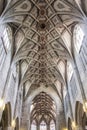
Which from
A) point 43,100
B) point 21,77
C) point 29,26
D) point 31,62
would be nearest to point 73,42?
point 29,26

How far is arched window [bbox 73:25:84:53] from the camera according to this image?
17.2 metres

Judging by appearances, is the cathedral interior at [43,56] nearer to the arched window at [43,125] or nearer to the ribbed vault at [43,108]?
→ the ribbed vault at [43,108]

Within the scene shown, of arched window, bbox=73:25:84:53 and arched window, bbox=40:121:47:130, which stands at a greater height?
arched window, bbox=73:25:84:53

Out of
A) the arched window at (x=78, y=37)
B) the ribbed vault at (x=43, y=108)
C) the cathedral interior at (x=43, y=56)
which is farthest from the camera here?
the ribbed vault at (x=43, y=108)

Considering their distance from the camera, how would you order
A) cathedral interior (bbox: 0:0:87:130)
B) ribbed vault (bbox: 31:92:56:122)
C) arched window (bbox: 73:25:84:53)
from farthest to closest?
ribbed vault (bbox: 31:92:56:122), arched window (bbox: 73:25:84:53), cathedral interior (bbox: 0:0:87:130)

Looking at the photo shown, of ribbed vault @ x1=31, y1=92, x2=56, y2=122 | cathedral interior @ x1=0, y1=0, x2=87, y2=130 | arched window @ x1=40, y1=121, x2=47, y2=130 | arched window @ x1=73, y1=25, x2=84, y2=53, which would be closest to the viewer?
cathedral interior @ x1=0, y1=0, x2=87, y2=130

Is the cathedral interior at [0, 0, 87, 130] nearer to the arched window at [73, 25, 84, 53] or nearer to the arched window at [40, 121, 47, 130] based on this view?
the arched window at [73, 25, 84, 53]

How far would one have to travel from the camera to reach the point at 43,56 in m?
22.3

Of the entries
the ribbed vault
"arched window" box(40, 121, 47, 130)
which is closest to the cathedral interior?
the ribbed vault

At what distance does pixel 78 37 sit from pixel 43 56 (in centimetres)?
557

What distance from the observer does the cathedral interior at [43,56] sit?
15.9 meters

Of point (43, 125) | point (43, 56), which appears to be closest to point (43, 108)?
point (43, 125)

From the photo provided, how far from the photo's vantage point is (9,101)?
18.3 meters

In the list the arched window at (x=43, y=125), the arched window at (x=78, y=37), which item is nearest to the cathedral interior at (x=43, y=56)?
the arched window at (x=78, y=37)
